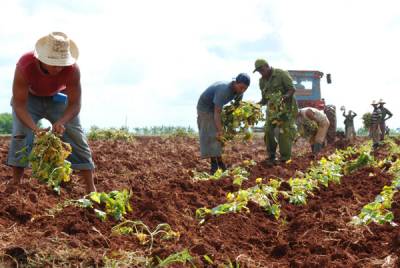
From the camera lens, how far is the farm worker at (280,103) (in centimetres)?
971

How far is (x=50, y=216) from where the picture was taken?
174 inches

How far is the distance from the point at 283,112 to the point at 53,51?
536 centimetres

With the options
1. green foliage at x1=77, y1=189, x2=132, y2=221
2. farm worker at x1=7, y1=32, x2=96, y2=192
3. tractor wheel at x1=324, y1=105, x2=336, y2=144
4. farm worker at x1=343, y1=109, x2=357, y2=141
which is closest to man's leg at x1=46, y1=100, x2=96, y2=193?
farm worker at x1=7, y1=32, x2=96, y2=192

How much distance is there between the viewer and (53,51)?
5.12 meters

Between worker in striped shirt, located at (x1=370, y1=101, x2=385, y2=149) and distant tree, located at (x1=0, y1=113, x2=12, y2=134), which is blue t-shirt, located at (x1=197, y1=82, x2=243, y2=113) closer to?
worker in striped shirt, located at (x1=370, y1=101, x2=385, y2=149)

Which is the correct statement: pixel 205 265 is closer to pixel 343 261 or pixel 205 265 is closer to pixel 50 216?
pixel 343 261

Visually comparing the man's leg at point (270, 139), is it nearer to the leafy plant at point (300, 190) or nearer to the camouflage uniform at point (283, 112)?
the camouflage uniform at point (283, 112)

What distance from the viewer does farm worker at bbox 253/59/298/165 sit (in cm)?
971

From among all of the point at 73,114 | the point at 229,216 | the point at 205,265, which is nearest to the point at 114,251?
the point at 205,265

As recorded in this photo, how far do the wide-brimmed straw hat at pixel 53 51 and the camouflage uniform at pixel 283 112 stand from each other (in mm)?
5053

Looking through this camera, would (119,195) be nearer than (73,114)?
Yes

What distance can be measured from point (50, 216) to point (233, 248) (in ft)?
4.47

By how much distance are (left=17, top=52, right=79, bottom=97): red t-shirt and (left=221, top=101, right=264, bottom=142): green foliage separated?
371 centimetres

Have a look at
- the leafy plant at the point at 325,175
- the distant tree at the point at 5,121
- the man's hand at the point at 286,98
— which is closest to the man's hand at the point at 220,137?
the man's hand at the point at 286,98
